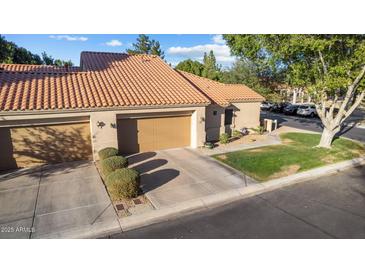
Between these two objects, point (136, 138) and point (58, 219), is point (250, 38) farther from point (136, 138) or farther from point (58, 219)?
point (58, 219)

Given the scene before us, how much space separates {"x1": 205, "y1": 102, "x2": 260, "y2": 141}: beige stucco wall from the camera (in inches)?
689

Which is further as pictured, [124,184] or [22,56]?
[22,56]

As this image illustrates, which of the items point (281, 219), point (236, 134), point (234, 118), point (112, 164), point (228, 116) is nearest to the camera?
point (281, 219)

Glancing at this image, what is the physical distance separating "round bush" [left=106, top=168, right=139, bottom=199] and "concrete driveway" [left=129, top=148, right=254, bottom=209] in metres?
0.70

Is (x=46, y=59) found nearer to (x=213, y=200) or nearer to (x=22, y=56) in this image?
(x=22, y=56)

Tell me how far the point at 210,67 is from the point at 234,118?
19.4 m

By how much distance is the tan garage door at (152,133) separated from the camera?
14047 mm

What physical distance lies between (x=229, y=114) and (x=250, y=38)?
249 inches

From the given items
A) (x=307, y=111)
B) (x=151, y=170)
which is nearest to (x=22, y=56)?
(x=151, y=170)

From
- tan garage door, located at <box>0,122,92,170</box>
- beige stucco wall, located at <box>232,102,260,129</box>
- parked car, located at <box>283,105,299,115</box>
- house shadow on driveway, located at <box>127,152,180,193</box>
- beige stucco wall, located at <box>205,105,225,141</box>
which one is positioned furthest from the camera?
parked car, located at <box>283,105,299,115</box>

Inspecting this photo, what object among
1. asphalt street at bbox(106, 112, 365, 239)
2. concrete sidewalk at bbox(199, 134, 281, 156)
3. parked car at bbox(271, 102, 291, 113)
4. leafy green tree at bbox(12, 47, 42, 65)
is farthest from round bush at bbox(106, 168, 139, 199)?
leafy green tree at bbox(12, 47, 42, 65)

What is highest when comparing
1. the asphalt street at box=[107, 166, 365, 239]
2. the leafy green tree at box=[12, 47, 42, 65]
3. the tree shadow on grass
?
the leafy green tree at box=[12, 47, 42, 65]

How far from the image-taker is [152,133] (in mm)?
14742

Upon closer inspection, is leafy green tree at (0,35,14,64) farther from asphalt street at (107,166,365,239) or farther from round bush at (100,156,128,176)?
asphalt street at (107,166,365,239)
